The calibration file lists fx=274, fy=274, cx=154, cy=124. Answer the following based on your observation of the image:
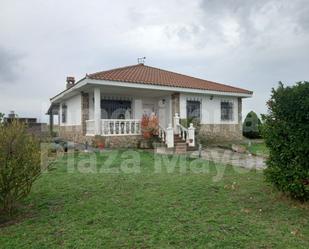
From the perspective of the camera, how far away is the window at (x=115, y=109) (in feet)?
56.6

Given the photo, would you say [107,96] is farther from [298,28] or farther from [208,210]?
[208,210]

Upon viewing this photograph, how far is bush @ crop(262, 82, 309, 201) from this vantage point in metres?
4.82

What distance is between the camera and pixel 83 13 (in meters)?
13.3

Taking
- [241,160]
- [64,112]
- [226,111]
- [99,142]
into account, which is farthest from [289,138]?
[64,112]

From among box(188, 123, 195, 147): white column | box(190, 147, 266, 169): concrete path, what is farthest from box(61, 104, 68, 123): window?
box(190, 147, 266, 169): concrete path

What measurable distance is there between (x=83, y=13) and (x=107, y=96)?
5428mm

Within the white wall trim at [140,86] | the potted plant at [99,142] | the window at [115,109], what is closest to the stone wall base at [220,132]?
the white wall trim at [140,86]

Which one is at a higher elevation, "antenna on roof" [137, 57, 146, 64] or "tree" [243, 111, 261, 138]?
"antenna on roof" [137, 57, 146, 64]

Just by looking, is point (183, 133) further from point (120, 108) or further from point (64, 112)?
Result: point (64, 112)

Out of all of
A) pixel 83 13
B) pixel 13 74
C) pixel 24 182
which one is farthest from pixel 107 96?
pixel 24 182

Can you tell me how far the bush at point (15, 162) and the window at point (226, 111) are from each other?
1619cm

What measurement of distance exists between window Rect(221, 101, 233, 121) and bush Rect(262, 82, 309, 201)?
14.3m

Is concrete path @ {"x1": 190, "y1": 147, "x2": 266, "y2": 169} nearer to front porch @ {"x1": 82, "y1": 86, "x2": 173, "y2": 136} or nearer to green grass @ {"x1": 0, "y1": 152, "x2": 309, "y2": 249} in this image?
green grass @ {"x1": 0, "y1": 152, "x2": 309, "y2": 249}

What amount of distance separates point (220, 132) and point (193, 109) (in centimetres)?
287
